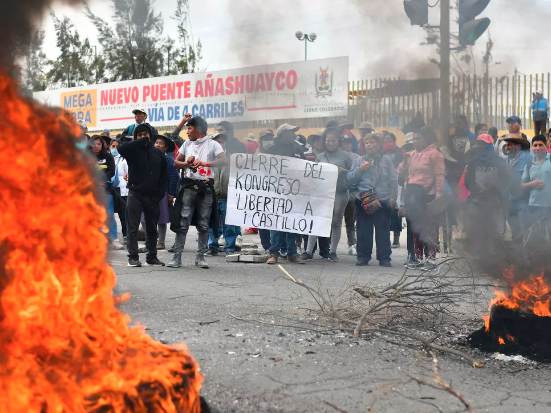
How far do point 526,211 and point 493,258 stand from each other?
4.12m

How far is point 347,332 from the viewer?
561cm

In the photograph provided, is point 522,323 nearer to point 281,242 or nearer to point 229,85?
point 229,85

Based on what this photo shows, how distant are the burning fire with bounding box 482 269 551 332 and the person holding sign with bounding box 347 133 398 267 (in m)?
4.91

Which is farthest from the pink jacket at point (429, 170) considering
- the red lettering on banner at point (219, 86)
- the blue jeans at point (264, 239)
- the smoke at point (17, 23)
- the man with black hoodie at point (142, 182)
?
the smoke at point (17, 23)

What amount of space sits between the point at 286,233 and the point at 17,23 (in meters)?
7.96

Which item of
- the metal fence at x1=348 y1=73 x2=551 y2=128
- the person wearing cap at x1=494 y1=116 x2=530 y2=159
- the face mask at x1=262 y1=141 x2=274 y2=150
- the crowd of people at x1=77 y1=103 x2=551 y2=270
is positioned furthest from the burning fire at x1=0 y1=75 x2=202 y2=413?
the face mask at x1=262 y1=141 x2=274 y2=150

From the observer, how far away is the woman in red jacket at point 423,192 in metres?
9.43

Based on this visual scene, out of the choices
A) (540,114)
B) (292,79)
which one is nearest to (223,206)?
(540,114)

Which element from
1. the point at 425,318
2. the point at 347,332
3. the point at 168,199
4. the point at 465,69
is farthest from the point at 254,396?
the point at 168,199

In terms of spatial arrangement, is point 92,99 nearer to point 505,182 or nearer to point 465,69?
point 505,182

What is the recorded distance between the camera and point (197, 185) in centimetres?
955

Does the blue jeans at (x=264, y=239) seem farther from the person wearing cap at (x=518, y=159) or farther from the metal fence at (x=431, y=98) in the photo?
the metal fence at (x=431, y=98)

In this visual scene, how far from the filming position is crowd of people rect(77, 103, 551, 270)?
8.55 meters

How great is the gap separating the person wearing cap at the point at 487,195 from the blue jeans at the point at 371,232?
171cm
